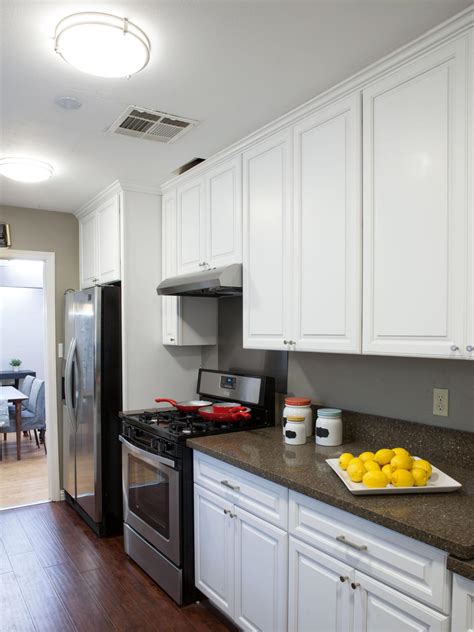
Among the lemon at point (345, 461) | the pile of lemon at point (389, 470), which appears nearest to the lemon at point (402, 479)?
the pile of lemon at point (389, 470)

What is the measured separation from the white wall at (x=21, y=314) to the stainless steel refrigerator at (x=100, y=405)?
482 centimetres

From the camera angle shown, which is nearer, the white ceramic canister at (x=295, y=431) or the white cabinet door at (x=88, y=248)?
the white ceramic canister at (x=295, y=431)

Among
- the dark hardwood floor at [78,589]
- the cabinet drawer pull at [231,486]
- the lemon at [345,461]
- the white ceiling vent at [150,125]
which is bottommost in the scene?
the dark hardwood floor at [78,589]

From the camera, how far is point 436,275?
1.74 meters

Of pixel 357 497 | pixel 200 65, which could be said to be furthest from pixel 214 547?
pixel 200 65

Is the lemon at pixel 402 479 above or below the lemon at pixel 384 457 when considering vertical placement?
below

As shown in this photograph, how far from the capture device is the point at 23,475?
200 inches

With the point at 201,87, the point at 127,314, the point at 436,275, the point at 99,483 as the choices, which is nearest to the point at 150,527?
the point at 99,483

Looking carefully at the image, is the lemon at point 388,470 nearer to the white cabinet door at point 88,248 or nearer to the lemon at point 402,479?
the lemon at point 402,479

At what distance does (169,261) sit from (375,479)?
2262 mm

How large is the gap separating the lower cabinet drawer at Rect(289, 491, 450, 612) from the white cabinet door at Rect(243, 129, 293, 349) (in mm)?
874

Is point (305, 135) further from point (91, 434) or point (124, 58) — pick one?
point (91, 434)

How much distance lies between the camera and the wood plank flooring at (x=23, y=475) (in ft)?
14.3

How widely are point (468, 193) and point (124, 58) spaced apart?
49.7 inches
